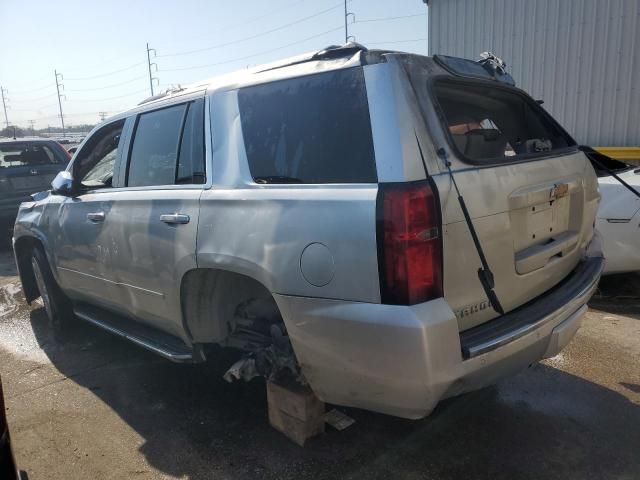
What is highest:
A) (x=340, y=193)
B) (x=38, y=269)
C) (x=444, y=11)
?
(x=444, y=11)

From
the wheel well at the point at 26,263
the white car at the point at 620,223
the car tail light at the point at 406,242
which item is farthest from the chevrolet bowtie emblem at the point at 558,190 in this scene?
Answer: the wheel well at the point at 26,263

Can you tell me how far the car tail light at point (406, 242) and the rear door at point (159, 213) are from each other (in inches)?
46.2

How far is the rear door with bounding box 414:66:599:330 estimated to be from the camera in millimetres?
→ 2182

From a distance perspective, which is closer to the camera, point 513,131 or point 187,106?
point 187,106

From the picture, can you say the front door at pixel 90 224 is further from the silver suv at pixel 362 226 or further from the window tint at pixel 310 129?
the window tint at pixel 310 129

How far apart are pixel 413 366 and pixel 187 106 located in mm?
2025

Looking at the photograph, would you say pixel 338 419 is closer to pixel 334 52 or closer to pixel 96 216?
pixel 334 52

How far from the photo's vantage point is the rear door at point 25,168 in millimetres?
8820

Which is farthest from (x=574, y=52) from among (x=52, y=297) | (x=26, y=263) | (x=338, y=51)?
(x=26, y=263)

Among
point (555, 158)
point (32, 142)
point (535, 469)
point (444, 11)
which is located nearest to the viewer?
point (535, 469)

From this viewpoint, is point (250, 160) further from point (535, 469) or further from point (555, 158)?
point (535, 469)

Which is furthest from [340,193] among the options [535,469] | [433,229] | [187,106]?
[535,469]

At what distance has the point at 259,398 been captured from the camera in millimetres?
3410

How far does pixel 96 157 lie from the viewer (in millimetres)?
4090
